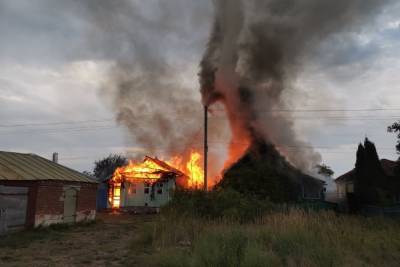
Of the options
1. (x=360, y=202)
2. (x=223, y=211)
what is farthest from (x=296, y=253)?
(x=360, y=202)

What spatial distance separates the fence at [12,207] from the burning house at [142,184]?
16.6m

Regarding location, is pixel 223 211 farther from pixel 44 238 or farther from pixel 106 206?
pixel 106 206

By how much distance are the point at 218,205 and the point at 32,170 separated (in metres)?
10.0

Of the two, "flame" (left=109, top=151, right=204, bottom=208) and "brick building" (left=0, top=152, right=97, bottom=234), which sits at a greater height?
"flame" (left=109, top=151, right=204, bottom=208)

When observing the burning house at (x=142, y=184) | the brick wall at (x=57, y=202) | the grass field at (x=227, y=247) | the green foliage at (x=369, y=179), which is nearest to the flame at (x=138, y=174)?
the burning house at (x=142, y=184)

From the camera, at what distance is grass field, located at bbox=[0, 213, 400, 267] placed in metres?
8.27

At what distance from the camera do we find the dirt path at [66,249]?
34.2 feet

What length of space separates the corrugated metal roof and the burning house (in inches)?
432

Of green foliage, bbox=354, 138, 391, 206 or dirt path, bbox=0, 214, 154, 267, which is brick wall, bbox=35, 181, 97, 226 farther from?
green foliage, bbox=354, 138, 391, 206

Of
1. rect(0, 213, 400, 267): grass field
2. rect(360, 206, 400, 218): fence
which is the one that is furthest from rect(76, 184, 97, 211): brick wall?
rect(360, 206, 400, 218): fence

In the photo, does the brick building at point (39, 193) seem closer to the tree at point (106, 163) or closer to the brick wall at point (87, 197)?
the brick wall at point (87, 197)

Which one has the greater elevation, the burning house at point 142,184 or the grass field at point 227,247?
the burning house at point 142,184

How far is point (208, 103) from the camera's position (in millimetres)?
35062

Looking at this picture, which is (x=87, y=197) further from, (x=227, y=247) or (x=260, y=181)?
(x=227, y=247)
